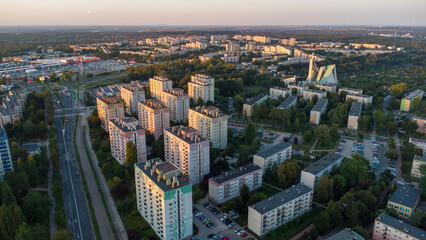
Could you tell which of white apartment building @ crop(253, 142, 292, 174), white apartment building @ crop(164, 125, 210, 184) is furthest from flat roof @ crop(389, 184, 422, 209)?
white apartment building @ crop(164, 125, 210, 184)

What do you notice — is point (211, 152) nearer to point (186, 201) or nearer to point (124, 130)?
point (124, 130)

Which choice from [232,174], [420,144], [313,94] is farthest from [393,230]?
[313,94]

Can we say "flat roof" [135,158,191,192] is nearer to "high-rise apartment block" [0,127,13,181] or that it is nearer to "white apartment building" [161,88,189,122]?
"high-rise apartment block" [0,127,13,181]

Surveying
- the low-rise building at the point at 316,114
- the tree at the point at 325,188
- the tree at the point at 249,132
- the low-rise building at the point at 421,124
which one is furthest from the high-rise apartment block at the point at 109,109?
the low-rise building at the point at 421,124

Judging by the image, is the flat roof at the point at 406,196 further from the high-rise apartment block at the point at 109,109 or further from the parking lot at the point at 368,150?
the high-rise apartment block at the point at 109,109

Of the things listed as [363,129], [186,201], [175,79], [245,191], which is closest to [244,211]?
[245,191]
